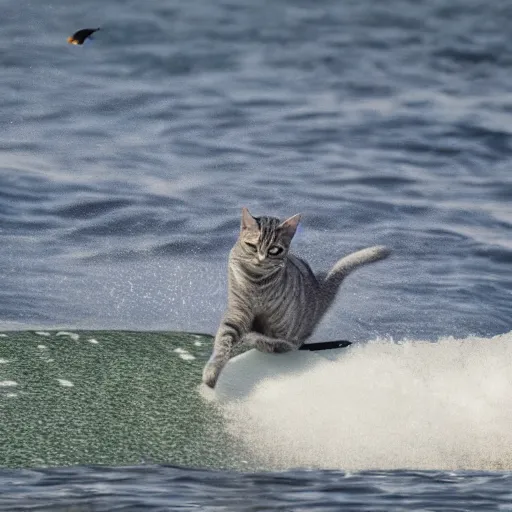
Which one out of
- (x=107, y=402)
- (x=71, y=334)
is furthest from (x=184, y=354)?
(x=107, y=402)

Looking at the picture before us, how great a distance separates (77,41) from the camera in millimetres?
11906

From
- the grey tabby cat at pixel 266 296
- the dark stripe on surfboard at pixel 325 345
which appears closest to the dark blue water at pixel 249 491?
the grey tabby cat at pixel 266 296

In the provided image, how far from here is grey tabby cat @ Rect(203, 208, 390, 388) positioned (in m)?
9.46

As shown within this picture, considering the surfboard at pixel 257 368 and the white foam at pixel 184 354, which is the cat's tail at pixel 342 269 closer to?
the surfboard at pixel 257 368

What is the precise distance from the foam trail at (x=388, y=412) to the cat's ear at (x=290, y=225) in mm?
939

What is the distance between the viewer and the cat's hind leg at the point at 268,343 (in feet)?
32.4

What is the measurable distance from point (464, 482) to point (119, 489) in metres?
1.91

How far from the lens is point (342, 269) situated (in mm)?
10383

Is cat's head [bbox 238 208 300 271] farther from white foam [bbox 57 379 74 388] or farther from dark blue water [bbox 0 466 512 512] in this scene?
dark blue water [bbox 0 466 512 512]

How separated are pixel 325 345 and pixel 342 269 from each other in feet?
1.77

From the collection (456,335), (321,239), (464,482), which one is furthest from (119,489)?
(321,239)

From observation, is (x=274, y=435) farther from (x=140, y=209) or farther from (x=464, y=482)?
(x=140, y=209)

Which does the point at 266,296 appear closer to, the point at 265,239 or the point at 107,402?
the point at 265,239

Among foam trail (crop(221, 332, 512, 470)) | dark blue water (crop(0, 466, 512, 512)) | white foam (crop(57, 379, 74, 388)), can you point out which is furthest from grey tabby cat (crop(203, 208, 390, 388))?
dark blue water (crop(0, 466, 512, 512))
